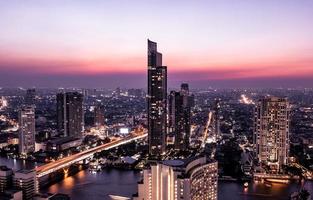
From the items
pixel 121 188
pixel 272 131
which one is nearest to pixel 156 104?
pixel 272 131

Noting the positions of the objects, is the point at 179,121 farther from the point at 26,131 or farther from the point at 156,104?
the point at 26,131

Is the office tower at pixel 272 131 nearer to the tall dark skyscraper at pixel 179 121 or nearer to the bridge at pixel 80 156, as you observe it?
the tall dark skyscraper at pixel 179 121

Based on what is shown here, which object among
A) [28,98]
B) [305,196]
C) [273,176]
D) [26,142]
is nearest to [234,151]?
[273,176]

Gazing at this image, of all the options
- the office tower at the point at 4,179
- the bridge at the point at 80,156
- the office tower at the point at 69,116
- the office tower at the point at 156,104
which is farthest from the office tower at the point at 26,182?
the office tower at the point at 69,116

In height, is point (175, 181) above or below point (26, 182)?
above

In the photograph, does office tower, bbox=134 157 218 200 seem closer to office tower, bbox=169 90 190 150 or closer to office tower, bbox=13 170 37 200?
office tower, bbox=13 170 37 200

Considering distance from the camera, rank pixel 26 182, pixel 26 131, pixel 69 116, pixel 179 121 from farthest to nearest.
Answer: pixel 69 116, pixel 179 121, pixel 26 131, pixel 26 182

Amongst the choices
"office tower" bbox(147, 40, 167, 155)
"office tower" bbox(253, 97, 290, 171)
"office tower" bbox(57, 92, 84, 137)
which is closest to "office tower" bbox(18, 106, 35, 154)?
"office tower" bbox(57, 92, 84, 137)

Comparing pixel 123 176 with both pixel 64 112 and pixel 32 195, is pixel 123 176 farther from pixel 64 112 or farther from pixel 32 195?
pixel 64 112
